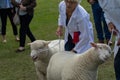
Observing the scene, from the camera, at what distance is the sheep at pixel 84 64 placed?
17.0ft

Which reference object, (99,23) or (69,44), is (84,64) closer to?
(69,44)

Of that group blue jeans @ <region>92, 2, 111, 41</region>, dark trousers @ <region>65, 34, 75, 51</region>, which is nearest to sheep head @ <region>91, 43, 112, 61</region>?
dark trousers @ <region>65, 34, 75, 51</region>

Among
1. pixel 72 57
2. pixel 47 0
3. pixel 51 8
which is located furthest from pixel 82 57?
pixel 47 0

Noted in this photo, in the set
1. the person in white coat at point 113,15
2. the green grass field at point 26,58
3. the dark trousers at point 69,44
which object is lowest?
the green grass field at point 26,58

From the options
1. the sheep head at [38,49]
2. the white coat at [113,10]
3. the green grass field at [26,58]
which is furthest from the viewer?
the green grass field at [26,58]

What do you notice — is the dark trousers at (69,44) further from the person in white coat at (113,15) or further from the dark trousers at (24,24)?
the dark trousers at (24,24)

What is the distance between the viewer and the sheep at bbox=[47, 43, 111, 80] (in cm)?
518

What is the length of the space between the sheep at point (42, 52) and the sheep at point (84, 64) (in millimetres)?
910

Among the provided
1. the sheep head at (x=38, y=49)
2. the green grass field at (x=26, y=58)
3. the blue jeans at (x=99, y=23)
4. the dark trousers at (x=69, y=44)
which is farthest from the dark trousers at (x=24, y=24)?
the dark trousers at (x=69, y=44)

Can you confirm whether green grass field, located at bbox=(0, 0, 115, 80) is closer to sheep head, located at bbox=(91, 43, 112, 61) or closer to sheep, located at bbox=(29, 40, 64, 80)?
sheep, located at bbox=(29, 40, 64, 80)

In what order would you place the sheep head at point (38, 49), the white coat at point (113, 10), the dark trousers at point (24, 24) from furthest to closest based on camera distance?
the dark trousers at point (24, 24)
the sheep head at point (38, 49)
the white coat at point (113, 10)

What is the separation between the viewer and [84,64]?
532cm

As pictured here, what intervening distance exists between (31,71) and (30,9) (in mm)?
1858

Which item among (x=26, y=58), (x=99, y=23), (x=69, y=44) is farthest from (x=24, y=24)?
(x=69, y=44)
